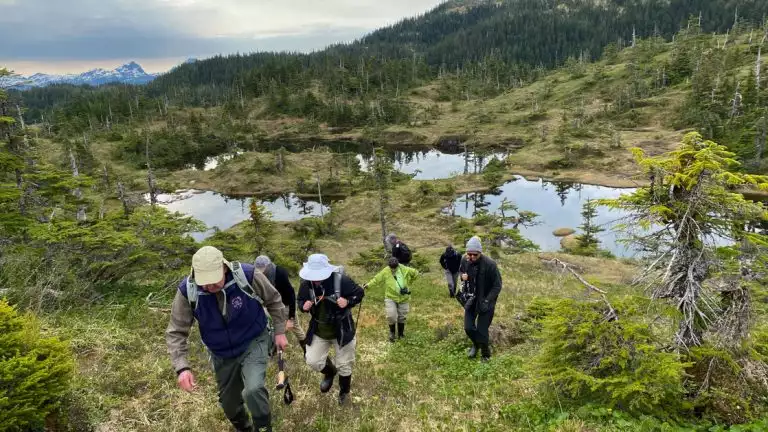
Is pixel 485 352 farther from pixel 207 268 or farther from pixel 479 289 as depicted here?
pixel 207 268

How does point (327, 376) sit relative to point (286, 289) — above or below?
below

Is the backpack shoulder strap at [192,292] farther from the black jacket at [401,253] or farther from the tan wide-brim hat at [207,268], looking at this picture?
the black jacket at [401,253]

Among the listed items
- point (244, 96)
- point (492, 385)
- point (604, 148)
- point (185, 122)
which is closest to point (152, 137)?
point (185, 122)

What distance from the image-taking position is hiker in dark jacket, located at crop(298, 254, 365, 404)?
21.5 ft

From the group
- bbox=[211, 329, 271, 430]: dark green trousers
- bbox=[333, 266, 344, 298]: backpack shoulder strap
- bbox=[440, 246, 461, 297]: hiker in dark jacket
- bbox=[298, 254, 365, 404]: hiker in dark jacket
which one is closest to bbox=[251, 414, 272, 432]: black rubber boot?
bbox=[211, 329, 271, 430]: dark green trousers

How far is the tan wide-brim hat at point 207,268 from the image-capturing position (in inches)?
182

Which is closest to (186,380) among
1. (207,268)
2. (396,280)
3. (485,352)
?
(207,268)

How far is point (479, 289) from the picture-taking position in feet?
28.6

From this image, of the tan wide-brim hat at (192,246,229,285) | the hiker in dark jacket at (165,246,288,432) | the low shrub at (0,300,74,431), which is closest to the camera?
the low shrub at (0,300,74,431)

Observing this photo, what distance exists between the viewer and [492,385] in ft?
24.7

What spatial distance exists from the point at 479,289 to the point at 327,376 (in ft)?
11.5

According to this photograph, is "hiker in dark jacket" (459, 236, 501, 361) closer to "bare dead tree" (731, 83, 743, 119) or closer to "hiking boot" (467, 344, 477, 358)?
"hiking boot" (467, 344, 477, 358)

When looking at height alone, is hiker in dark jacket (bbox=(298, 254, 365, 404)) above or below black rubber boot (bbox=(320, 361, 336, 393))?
above

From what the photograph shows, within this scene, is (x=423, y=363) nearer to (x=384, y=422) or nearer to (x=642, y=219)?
(x=384, y=422)
